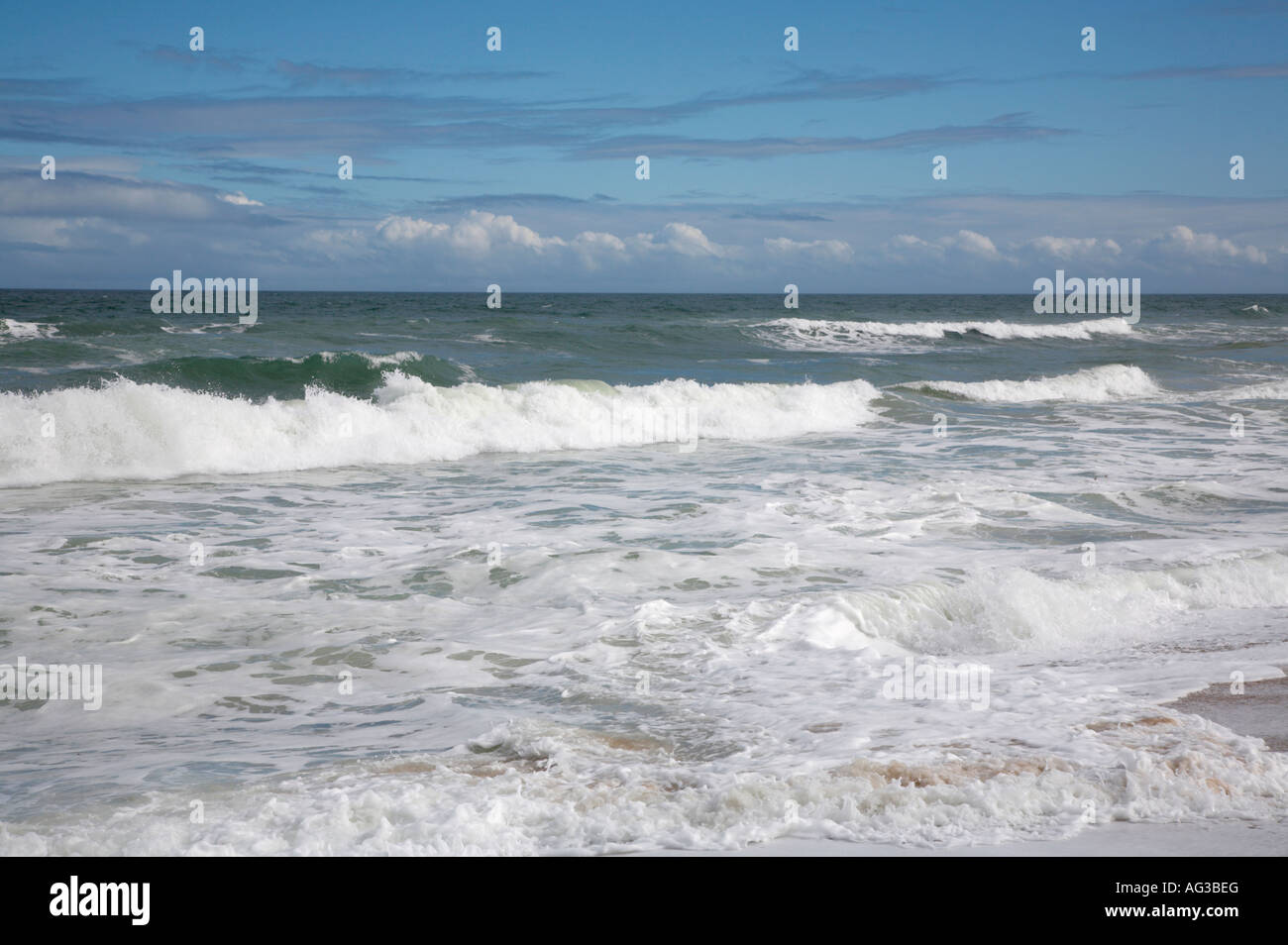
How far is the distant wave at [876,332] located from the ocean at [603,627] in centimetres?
2199

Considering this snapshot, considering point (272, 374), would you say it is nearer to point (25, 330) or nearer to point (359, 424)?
point (359, 424)

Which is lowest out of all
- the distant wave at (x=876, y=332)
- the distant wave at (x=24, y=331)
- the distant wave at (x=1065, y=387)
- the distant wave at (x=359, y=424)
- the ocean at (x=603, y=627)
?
the ocean at (x=603, y=627)

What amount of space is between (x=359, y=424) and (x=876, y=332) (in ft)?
111

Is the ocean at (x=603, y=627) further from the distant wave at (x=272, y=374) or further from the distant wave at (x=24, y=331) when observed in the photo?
the distant wave at (x=24, y=331)

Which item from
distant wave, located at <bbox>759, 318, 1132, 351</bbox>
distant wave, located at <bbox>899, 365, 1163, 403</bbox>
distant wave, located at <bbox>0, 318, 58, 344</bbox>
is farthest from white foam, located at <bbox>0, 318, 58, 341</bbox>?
distant wave, located at <bbox>899, 365, 1163, 403</bbox>

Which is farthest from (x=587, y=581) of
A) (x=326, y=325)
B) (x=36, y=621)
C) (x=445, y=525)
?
(x=326, y=325)

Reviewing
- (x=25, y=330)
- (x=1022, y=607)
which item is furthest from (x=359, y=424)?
(x=25, y=330)

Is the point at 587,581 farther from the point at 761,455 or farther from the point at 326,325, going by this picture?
the point at 326,325

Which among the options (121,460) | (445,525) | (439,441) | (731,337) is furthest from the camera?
(731,337)

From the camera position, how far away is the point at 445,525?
9.96 meters

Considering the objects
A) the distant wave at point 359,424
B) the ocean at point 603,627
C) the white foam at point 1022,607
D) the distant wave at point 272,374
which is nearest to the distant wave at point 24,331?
the distant wave at point 272,374

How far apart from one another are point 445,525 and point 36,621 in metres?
3.86

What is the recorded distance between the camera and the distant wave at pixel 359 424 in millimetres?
12891

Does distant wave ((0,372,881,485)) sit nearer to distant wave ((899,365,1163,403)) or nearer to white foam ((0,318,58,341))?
distant wave ((899,365,1163,403))
